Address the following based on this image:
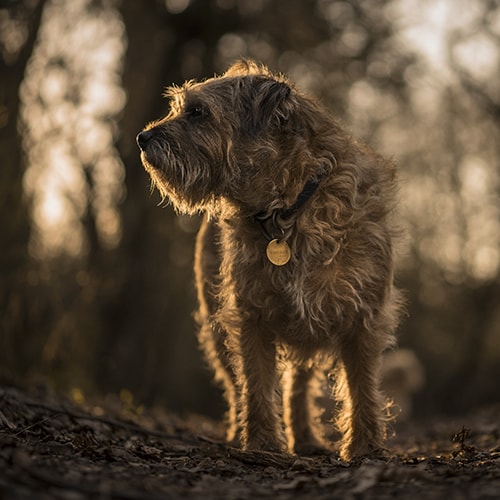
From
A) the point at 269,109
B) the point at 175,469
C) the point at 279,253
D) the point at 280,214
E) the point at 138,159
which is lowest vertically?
the point at 175,469

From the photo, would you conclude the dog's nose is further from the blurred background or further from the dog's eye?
the blurred background

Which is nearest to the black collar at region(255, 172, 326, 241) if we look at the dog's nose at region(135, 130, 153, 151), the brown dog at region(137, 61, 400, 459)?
the brown dog at region(137, 61, 400, 459)

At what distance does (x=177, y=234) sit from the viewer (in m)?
15.0

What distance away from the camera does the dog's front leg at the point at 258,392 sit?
18.5 feet

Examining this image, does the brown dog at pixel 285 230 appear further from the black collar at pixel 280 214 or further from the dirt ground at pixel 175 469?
the dirt ground at pixel 175 469

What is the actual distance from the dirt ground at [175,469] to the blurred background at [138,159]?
2.09 m

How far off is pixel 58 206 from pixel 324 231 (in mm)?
7361

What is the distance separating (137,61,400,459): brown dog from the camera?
5.40 meters

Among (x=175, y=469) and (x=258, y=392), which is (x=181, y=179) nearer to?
(x=258, y=392)

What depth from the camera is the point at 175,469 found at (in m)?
4.48

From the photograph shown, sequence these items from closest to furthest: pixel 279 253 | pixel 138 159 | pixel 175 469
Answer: pixel 175 469 < pixel 279 253 < pixel 138 159

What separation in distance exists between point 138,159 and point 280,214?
9.27 meters

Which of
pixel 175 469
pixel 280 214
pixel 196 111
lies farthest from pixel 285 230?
pixel 175 469

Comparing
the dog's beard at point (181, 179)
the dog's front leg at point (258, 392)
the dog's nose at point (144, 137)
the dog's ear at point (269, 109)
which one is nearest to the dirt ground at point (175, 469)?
the dog's front leg at point (258, 392)
